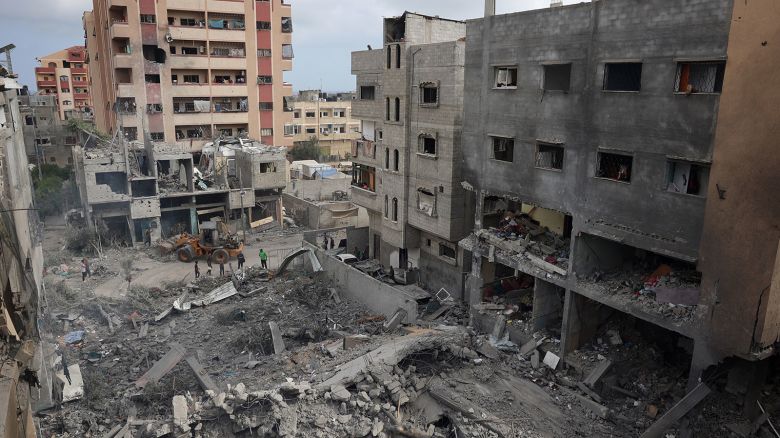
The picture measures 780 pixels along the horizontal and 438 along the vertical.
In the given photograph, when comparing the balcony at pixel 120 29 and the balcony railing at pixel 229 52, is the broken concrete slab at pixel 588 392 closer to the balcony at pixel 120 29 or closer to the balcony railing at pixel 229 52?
the balcony railing at pixel 229 52

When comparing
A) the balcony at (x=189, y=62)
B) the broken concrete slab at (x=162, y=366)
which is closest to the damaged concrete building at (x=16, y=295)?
the broken concrete slab at (x=162, y=366)

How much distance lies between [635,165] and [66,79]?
297 feet

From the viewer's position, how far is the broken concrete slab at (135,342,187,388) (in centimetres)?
1934

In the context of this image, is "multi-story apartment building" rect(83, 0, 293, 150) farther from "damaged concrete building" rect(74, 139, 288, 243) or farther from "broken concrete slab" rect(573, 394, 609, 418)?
"broken concrete slab" rect(573, 394, 609, 418)

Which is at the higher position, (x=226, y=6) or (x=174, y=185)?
(x=226, y=6)

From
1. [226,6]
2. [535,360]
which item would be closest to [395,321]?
[535,360]

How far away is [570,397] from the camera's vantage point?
689 inches

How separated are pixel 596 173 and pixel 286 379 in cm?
1168

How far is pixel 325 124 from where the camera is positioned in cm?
7019

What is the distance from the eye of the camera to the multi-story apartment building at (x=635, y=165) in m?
13.3

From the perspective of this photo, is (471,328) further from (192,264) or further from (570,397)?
(192,264)

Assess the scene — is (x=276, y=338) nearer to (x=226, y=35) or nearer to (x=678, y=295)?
(x=678, y=295)

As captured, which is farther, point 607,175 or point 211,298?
point 211,298

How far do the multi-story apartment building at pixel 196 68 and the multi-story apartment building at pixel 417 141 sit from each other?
20.5 metres
